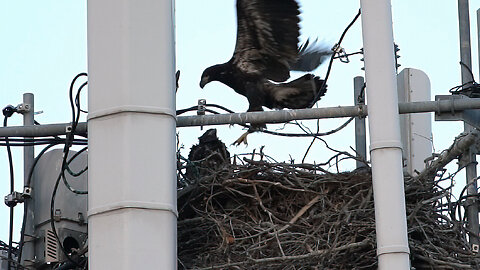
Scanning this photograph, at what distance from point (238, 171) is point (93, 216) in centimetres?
245

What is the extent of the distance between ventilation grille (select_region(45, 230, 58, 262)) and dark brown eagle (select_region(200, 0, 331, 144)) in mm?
1473

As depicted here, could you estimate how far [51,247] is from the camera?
6113 mm

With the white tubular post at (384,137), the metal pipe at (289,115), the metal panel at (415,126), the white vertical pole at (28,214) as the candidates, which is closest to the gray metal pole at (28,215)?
the white vertical pole at (28,214)

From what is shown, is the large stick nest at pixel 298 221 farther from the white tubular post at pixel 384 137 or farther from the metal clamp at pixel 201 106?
the white tubular post at pixel 384 137

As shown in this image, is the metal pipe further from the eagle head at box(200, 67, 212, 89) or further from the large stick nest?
the eagle head at box(200, 67, 212, 89)

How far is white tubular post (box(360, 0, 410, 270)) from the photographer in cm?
445

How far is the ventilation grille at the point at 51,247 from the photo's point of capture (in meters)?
6.09

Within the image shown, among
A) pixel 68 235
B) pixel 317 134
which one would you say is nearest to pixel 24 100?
pixel 68 235

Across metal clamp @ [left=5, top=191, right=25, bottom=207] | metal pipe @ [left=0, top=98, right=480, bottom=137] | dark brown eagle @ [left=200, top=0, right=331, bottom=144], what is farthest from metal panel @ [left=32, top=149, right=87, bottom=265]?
dark brown eagle @ [left=200, top=0, right=331, bottom=144]

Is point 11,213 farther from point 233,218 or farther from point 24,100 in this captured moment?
point 233,218

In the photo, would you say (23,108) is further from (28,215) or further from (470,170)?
(470,170)

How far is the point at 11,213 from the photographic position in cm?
611

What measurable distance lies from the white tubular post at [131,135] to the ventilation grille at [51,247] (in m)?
2.31

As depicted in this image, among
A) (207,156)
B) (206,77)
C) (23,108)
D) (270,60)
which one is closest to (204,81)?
(206,77)
